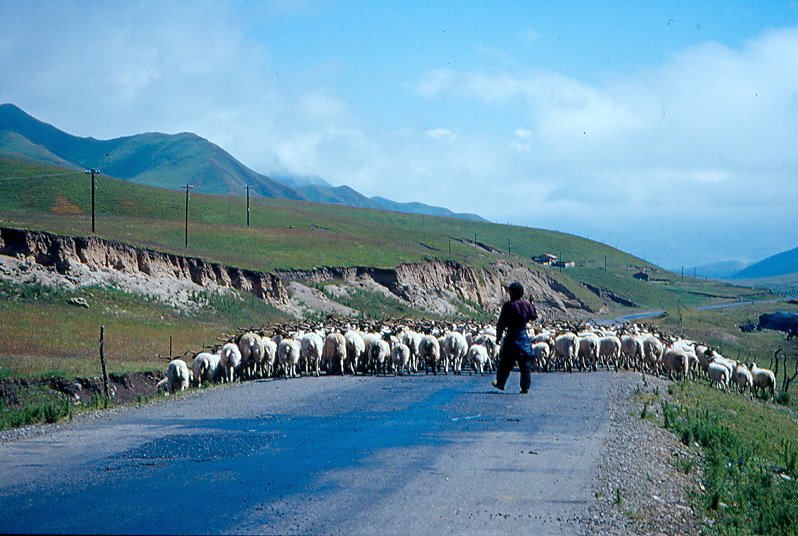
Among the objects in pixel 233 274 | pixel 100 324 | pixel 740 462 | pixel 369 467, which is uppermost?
pixel 233 274

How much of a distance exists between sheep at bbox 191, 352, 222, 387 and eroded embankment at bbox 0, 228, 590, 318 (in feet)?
87.5

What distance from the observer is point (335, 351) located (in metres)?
28.6

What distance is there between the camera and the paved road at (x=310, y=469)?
8477mm

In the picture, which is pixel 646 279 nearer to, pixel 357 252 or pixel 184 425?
pixel 357 252

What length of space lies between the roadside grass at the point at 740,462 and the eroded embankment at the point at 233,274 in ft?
120

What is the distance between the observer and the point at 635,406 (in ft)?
65.1

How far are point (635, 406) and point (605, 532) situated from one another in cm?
1136

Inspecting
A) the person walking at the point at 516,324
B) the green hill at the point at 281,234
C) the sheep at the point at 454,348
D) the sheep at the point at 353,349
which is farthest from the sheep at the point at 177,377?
the green hill at the point at 281,234

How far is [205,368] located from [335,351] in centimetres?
447

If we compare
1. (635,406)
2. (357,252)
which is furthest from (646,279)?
(635,406)

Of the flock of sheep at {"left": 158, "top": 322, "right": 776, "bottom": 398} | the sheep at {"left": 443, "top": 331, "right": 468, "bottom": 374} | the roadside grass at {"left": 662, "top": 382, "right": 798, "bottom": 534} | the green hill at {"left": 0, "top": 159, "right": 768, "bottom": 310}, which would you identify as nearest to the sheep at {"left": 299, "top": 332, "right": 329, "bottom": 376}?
the flock of sheep at {"left": 158, "top": 322, "right": 776, "bottom": 398}

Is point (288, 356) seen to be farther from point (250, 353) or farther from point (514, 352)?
point (514, 352)

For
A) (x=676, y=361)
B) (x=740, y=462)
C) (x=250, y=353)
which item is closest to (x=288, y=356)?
(x=250, y=353)

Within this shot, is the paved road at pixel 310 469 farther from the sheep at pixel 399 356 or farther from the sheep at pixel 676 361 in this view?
the sheep at pixel 676 361
